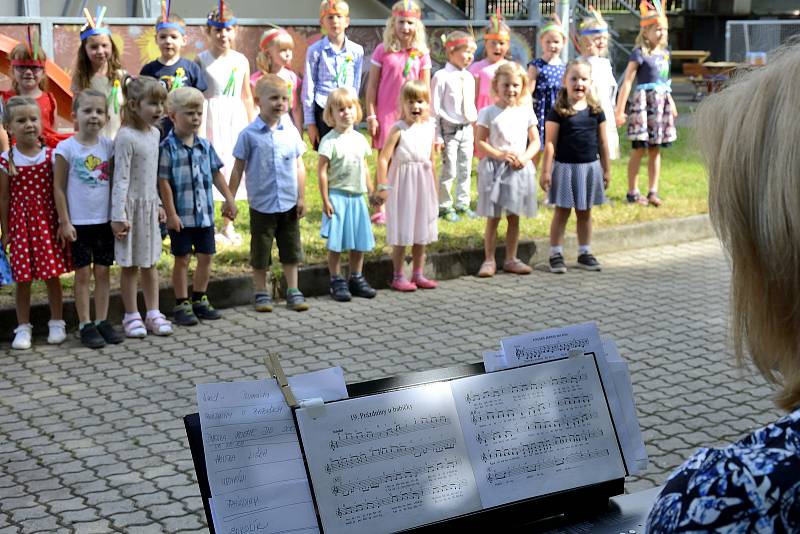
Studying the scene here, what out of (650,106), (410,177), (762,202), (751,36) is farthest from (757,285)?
(751,36)

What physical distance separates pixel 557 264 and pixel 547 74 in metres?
2.32

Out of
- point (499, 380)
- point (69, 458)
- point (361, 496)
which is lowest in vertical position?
point (69, 458)

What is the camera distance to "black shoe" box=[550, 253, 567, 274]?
8.76 m

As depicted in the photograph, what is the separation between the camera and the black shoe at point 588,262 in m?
8.86

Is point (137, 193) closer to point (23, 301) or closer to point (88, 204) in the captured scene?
point (88, 204)

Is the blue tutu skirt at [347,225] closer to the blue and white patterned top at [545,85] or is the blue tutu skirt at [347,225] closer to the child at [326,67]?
the child at [326,67]

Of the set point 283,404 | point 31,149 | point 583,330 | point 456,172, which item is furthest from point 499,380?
point 456,172

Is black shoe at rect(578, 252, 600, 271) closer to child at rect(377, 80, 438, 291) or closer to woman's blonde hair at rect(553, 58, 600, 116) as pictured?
woman's blonde hair at rect(553, 58, 600, 116)

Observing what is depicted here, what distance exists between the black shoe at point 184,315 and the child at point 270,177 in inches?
21.0

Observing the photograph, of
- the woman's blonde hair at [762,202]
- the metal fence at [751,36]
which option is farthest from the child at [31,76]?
the metal fence at [751,36]

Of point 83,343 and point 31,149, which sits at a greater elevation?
point 31,149

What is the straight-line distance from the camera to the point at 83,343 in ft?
21.9

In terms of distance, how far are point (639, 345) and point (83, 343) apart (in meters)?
3.52

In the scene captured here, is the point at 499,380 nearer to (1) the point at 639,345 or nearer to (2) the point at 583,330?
(2) the point at 583,330
